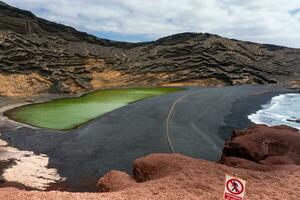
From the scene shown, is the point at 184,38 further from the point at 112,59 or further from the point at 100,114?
the point at 100,114

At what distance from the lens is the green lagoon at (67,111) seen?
3188 centimetres

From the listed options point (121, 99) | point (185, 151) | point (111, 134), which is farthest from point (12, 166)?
point (121, 99)

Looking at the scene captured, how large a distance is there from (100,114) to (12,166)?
1394 cm

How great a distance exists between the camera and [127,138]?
26.3 m

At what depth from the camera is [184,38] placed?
78.1m

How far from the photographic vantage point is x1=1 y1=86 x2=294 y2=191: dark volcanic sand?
22.5m

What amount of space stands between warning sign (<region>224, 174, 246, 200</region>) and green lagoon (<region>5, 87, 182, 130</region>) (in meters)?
21.9

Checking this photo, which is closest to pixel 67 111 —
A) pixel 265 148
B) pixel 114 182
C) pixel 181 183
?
pixel 265 148

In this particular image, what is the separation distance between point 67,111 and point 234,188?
94.6 feet

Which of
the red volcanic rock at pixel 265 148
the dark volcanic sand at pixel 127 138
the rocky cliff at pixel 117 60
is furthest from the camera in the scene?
the rocky cliff at pixel 117 60

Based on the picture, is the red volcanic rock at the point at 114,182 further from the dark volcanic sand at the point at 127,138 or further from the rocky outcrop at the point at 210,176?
the dark volcanic sand at the point at 127,138

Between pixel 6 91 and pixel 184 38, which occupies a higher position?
pixel 184 38

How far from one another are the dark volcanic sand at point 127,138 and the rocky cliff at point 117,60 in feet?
61.1

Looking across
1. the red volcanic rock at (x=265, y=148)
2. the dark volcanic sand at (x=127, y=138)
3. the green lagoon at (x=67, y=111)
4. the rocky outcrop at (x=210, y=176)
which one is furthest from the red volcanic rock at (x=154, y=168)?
the green lagoon at (x=67, y=111)
